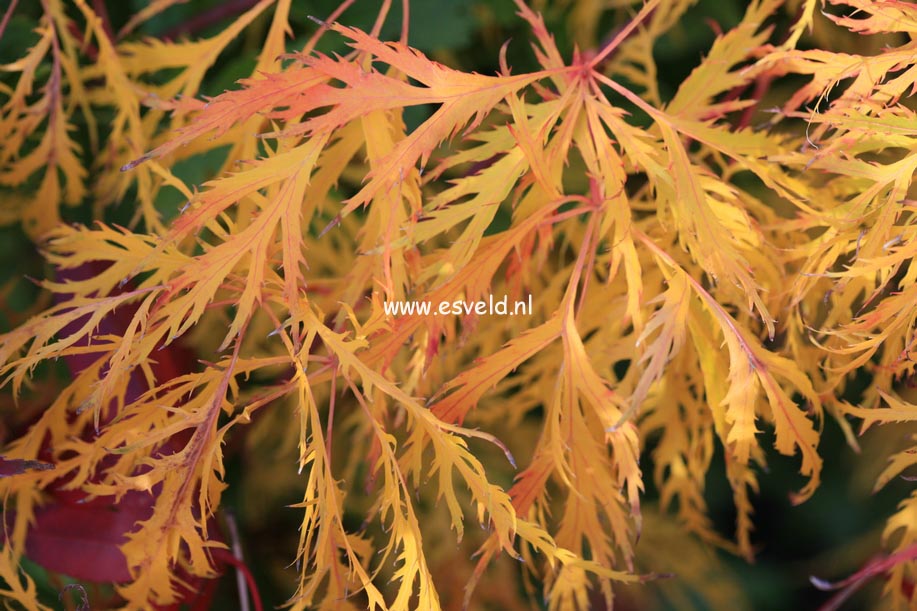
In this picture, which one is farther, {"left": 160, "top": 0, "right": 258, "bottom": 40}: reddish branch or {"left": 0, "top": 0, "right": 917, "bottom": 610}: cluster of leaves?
{"left": 160, "top": 0, "right": 258, "bottom": 40}: reddish branch

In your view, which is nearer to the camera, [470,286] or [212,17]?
[470,286]

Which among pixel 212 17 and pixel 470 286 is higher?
pixel 212 17

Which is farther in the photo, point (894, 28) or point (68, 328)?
point (68, 328)

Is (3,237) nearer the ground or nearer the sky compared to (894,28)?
nearer the ground

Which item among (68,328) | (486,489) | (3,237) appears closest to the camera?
(486,489)

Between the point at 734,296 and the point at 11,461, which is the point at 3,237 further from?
the point at 734,296

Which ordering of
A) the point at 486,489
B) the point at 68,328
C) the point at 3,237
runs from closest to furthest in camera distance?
1. the point at 486,489
2. the point at 68,328
3. the point at 3,237

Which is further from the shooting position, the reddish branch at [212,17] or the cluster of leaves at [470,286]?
the reddish branch at [212,17]

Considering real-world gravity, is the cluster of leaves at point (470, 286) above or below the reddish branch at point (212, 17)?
below

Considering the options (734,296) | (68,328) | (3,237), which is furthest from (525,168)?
(3,237)

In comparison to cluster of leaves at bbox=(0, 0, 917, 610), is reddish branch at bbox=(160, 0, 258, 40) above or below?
above

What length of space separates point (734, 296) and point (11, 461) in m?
0.43

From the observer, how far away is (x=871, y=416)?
0.41 metres

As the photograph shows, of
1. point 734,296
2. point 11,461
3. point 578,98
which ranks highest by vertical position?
point 578,98
